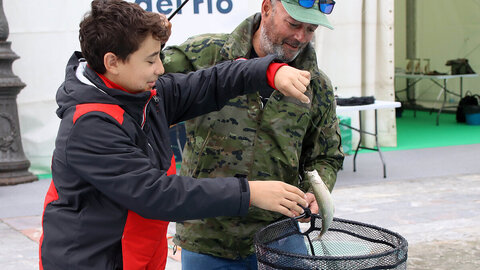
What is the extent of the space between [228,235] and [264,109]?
517 millimetres

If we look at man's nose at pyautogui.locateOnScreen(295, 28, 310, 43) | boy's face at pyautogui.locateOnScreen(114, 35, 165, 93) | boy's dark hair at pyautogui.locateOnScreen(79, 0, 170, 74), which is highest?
boy's dark hair at pyautogui.locateOnScreen(79, 0, 170, 74)

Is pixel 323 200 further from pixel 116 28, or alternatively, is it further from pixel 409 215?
pixel 409 215

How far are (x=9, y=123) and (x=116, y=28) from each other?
258 inches

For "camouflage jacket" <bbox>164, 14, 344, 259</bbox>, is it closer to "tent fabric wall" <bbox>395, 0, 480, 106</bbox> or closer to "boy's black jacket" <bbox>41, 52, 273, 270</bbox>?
"boy's black jacket" <bbox>41, 52, 273, 270</bbox>

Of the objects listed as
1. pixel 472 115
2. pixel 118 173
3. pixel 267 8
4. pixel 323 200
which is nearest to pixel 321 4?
pixel 267 8

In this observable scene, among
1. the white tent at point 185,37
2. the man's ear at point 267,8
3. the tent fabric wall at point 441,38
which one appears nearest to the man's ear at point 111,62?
the man's ear at point 267,8

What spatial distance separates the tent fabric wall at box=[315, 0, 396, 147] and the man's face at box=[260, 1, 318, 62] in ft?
23.5

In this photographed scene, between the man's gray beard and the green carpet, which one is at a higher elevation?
the man's gray beard

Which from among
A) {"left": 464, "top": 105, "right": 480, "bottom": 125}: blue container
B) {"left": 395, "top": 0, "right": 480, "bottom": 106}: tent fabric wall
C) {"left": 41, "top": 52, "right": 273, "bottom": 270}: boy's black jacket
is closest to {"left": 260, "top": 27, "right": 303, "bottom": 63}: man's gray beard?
{"left": 41, "top": 52, "right": 273, "bottom": 270}: boy's black jacket

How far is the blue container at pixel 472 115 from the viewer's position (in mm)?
13047

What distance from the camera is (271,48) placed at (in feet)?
9.06

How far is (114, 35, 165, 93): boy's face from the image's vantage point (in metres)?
2.02

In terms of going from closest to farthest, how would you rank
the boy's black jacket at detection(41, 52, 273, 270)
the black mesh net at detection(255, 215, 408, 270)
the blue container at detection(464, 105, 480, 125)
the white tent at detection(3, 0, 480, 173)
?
the boy's black jacket at detection(41, 52, 273, 270) < the black mesh net at detection(255, 215, 408, 270) < the white tent at detection(3, 0, 480, 173) < the blue container at detection(464, 105, 480, 125)

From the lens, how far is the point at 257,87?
229 centimetres
